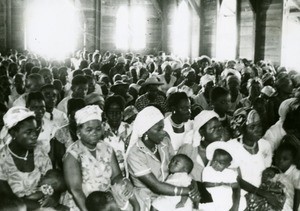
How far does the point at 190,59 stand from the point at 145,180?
2029 cm

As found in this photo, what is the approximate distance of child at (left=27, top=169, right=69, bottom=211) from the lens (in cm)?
441

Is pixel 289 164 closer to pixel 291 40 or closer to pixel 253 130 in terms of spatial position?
pixel 253 130

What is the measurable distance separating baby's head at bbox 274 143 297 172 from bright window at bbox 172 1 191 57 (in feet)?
64.7

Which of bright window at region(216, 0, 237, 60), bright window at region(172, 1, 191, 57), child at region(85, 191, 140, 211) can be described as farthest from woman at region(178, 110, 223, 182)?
bright window at region(172, 1, 191, 57)

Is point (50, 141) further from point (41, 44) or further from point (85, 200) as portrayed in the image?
point (41, 44)

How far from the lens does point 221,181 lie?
5.02 metres

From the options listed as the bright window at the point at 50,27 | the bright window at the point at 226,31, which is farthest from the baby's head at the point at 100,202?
the bright window at the point at 50,27

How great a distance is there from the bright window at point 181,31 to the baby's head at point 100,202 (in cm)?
2114

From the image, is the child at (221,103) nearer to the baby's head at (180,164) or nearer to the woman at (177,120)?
the woman at (177,120)

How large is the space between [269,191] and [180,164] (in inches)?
44.6

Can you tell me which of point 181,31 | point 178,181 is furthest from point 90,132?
point 181,31

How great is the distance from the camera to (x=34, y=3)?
29250mm

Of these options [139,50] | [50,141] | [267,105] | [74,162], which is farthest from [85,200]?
[139,50]

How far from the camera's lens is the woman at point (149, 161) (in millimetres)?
4695
